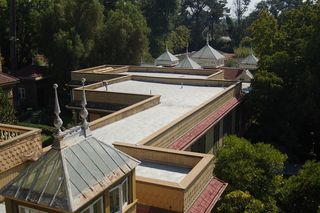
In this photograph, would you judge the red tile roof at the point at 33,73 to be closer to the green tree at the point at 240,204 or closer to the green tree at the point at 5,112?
the green tree at the point at 5,112

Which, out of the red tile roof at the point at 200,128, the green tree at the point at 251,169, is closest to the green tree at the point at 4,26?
the red tile roof at the point at 200,128

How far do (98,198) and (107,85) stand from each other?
19101 millimetres

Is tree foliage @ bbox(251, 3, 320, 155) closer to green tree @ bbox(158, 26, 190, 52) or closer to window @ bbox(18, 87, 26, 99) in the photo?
window @ bbox(18, 87, 26, 99)

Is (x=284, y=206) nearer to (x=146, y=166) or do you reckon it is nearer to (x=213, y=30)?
(x=146, y=166)

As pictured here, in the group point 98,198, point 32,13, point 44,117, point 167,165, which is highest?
point 32,13

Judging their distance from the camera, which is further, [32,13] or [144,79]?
[32,13]

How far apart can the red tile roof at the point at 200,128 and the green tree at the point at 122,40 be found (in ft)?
55.6

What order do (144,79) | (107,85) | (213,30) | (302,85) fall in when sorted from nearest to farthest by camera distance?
(302,85) → (107,85) → (144,79) → (213,30)

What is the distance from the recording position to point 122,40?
1471 inches

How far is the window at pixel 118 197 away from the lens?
790cm

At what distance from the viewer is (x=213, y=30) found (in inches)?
3548

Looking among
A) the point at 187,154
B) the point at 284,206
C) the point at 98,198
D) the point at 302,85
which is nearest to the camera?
the point at 98,198

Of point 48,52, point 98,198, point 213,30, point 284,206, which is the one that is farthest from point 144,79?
point 213,30

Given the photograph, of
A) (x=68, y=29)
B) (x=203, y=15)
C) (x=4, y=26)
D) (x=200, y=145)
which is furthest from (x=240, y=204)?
(x=203, y=15)
